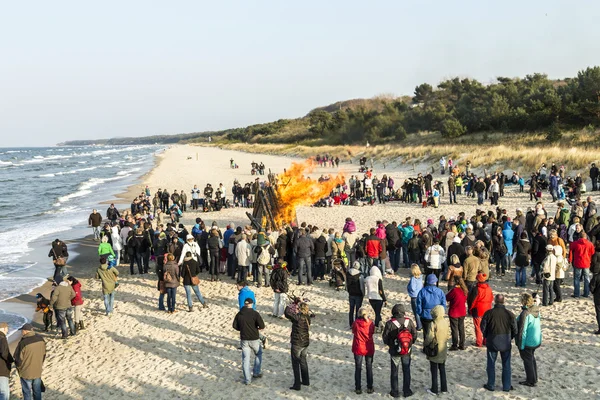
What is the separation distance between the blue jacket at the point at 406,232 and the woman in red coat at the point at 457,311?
4.78 m

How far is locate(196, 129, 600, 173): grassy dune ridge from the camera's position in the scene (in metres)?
31.2

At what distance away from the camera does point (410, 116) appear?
73.2m

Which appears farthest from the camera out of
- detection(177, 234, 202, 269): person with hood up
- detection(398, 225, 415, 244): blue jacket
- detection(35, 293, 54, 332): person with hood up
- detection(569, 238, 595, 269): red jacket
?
detection(398, 225, 415, 244): blue jacket

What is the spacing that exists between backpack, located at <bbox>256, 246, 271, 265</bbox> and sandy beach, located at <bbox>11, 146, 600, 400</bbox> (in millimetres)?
806

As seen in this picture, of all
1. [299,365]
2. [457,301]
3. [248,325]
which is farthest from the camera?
[457,301]

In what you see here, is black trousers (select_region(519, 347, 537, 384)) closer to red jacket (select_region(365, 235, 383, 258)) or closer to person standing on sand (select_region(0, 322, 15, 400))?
red jacket (select_region(365, 235, 383, 258))

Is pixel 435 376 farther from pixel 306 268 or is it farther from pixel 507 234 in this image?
pixel 507 234

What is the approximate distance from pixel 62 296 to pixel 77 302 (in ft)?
1.98

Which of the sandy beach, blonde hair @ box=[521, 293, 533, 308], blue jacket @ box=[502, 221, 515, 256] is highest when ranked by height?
blonde hair @ box=[521, 293, 533, 308]

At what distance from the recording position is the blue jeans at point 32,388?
8.37 metres

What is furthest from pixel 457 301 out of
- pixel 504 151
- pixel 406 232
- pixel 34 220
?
pixel 504 151

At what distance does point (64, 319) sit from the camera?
37.8 feet

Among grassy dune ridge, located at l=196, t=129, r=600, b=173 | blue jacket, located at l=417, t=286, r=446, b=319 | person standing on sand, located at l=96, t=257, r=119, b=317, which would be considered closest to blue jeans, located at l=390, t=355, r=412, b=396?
blue jacket, located at l=417, t=286, r=446, b=319

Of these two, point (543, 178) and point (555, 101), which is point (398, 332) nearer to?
point (543, 178)
